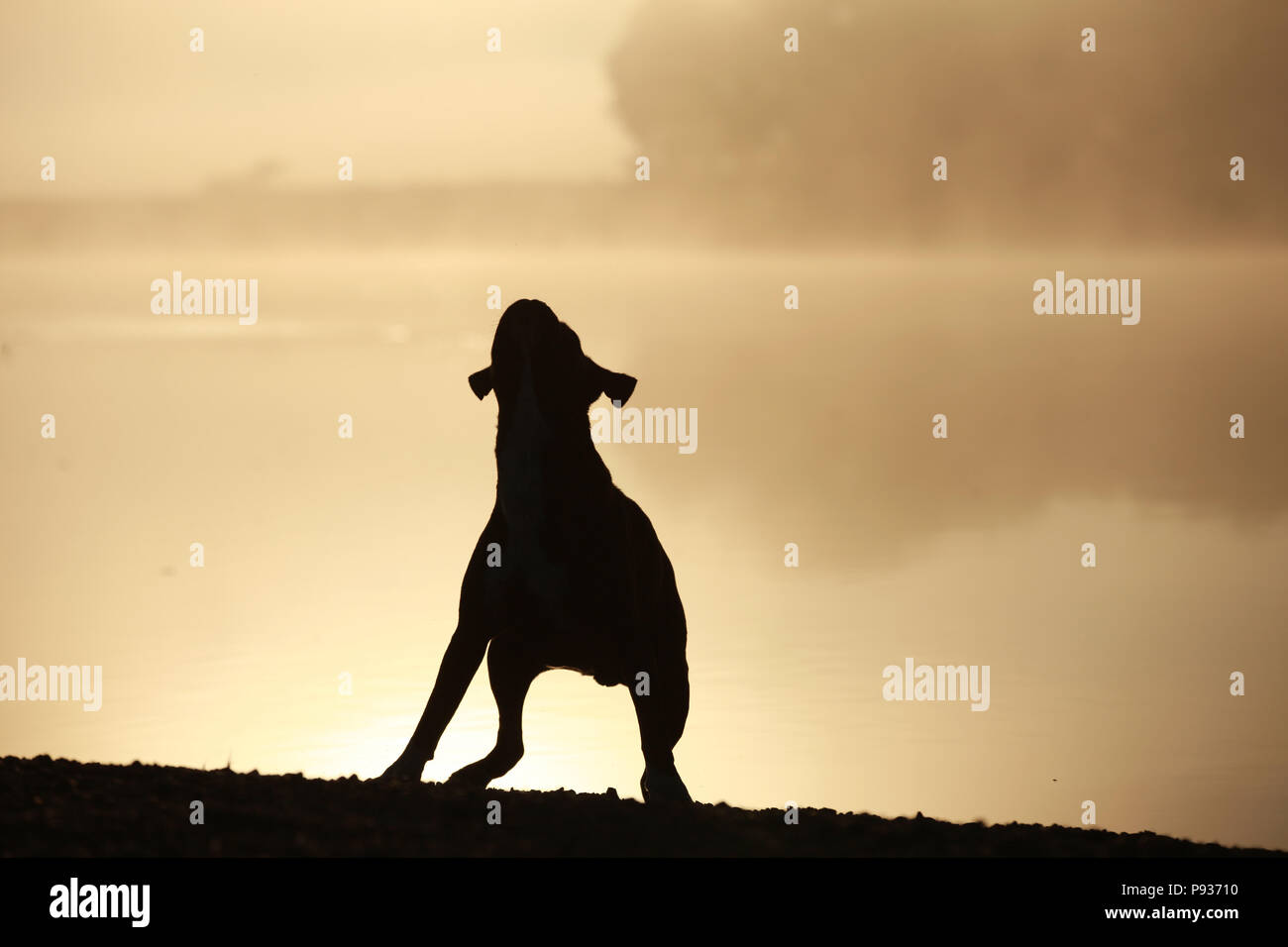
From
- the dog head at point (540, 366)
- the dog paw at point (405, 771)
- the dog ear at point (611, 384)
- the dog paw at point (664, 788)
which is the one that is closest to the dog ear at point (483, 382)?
the dog head at point (540, 366)

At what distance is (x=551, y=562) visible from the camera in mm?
10078

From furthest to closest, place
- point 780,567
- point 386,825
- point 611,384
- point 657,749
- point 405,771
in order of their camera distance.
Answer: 1. point 780,567
2. point 611,384
3. point 657,749
4. point 405,771
5. point 386,825

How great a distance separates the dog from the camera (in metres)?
10.1

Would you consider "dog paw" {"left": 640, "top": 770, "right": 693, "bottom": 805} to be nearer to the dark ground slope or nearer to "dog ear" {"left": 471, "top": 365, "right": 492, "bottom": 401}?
the dark ground slope

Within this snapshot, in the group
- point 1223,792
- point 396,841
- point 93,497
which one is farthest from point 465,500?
point 396,841

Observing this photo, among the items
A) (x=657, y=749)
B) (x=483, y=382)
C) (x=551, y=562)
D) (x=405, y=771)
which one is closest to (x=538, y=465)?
(x=551, y=562)

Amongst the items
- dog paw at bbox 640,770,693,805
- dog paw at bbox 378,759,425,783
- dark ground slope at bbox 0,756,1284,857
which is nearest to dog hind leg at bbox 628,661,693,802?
dog paw at bbox 640,770,693,805

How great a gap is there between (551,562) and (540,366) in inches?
45.1

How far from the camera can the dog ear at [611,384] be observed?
34.6ft

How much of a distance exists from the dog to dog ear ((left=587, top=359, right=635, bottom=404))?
3 cm

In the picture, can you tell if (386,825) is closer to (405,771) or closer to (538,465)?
(405,771)

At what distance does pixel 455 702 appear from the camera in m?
10.3
